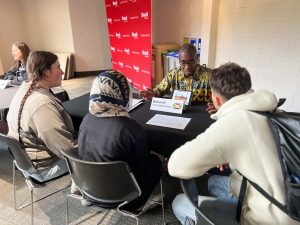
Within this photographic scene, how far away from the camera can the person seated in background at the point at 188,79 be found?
2035 millimetres

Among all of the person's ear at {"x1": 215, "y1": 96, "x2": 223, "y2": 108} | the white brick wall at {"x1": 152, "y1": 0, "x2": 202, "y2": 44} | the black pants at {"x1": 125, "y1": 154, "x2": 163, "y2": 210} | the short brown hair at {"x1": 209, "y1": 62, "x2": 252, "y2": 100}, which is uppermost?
the white brick wall at {"x1": 152, "y1": 0, "x2": 202, "y2": 44}

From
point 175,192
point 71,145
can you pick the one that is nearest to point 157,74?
point 175,192

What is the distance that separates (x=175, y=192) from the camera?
192 cm

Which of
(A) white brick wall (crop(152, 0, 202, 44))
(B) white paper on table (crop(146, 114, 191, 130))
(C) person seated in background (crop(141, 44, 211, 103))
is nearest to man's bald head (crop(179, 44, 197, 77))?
(C) person seated in background (crop(141, 44, 211, 103))

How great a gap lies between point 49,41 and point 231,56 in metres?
5.24

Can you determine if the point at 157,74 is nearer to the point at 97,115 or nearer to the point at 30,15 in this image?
the point at 97,115

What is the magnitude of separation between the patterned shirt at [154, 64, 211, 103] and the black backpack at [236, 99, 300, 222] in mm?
1176

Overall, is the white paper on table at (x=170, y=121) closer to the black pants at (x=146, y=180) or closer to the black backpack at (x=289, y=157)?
the black pants at (x=146, y=180)

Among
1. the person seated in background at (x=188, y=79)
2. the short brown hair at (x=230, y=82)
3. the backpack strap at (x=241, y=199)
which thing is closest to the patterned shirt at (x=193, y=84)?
the person seated in background at (x=188, y=79)

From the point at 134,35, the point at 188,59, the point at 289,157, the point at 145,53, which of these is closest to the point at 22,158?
the point at 289,157

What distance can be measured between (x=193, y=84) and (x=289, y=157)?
1387 mm

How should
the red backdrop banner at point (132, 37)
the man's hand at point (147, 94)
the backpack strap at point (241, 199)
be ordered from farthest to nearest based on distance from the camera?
the red backdrop banner at point (132, 37)
the man's hand at point (147, 94)
the backpack strap at point (241, 199)

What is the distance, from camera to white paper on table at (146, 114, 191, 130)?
144 cm

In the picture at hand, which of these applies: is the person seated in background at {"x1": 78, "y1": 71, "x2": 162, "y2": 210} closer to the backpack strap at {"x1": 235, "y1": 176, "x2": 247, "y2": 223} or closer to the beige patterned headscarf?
the beige patterned headscarf
